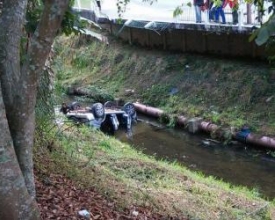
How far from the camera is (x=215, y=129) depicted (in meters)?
11.4

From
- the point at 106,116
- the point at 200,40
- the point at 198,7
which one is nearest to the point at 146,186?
the point at 106,116

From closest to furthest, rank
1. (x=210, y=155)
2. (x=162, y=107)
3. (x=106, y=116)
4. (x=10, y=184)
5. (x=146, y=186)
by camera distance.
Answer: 1. (x=10, y=184)
2. (x=146, y=186)
3. (x=210, y=155)
4. (x=106, y=116)
5. (x=162, y=107)

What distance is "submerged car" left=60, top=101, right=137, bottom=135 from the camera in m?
11.2

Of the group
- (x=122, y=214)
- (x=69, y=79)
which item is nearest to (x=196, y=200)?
(x=122, y=214)

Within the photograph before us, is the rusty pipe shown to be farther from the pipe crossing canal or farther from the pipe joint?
the pipe joint

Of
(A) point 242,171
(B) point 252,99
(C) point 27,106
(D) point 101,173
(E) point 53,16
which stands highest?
(E) point 53,16

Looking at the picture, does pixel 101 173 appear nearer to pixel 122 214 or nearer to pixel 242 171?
pixel 122 214

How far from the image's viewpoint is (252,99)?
12047mm

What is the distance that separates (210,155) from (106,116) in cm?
303

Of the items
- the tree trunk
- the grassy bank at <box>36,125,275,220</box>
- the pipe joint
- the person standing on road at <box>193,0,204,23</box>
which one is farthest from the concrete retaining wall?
the tree trunk

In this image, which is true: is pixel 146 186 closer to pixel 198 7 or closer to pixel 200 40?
pixel 198 7

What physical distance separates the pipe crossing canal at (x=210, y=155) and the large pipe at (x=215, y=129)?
0.60ft

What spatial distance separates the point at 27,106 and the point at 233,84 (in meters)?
10.7

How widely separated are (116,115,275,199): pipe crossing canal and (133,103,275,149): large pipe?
18 cm
